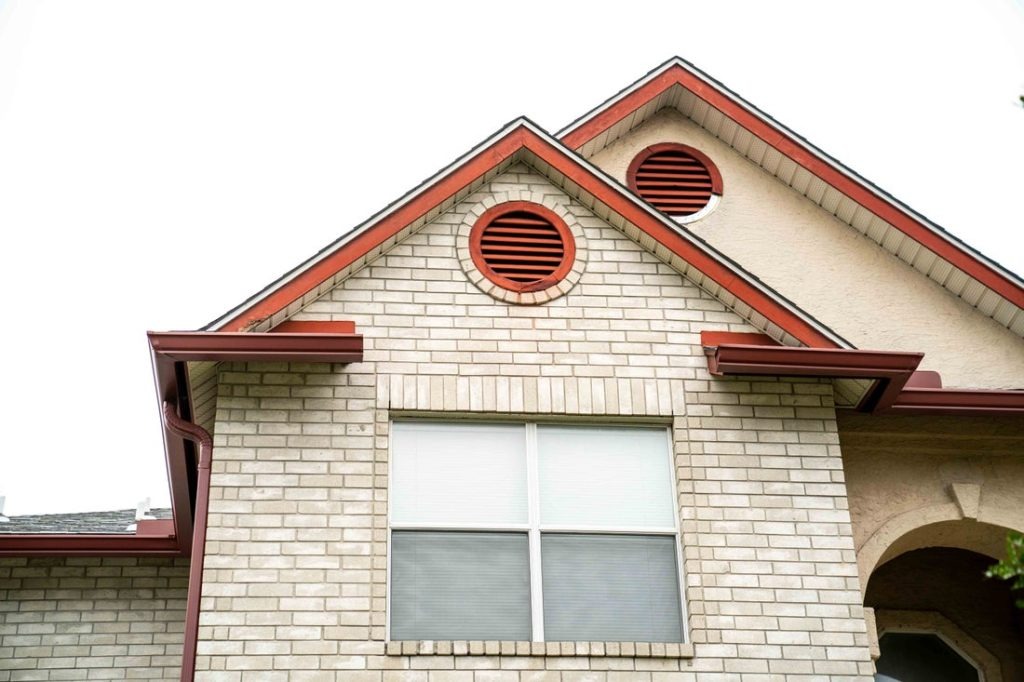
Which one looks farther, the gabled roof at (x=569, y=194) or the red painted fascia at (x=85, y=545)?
the red painted fascia at (x=85, y=545)

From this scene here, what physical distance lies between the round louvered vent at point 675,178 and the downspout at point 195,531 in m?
5.52

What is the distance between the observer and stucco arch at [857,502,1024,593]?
11.1 metres

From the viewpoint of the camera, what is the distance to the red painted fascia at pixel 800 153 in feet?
42.5

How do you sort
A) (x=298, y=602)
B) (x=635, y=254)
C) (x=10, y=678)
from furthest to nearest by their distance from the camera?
(x=10, y=678) < (x=635, y=254) < (x=298, y=602)

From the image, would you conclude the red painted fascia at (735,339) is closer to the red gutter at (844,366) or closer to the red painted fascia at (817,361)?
→ the red gutter at (844,366)

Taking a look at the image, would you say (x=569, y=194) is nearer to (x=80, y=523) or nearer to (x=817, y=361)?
(x=817, y=361)

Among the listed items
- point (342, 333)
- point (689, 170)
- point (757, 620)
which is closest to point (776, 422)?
point (757, 620)

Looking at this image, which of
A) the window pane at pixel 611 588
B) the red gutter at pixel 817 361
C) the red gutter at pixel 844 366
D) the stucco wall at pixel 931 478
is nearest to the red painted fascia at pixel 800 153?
the stucco wall at pixel 931 478

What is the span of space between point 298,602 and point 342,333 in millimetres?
2088

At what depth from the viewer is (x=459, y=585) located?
9812 mm

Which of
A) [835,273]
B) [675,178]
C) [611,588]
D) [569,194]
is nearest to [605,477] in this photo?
[611,588]

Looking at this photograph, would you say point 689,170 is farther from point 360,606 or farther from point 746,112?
point 360,606

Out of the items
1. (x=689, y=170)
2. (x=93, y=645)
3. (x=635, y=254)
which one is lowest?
(x=93, y=645)

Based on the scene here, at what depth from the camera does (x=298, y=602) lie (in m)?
9.45
